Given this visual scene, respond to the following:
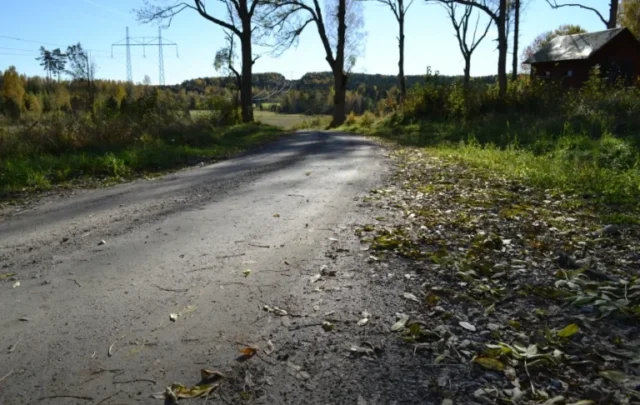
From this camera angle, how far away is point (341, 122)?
96.1ft

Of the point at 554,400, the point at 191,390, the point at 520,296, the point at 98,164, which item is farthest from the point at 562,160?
the point at 98,164

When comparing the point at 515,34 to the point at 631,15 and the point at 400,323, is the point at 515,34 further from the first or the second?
the point at 400,323

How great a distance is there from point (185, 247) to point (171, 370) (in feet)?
6.75

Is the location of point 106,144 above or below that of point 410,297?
above

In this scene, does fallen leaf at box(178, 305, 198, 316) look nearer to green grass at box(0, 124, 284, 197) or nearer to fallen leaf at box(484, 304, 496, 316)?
fallen leaf at box(484, 304, 496, 316)

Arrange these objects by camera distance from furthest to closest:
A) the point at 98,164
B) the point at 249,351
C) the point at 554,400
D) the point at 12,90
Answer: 1. the point at 12,90
2. the point at 98,164
3. the point at 249,351
4. the point at 554,400

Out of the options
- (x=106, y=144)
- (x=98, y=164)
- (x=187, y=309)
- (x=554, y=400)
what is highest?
(x=106, y=144)

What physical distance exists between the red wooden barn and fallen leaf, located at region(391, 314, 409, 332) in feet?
101

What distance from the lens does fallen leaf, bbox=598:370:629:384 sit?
2.41m

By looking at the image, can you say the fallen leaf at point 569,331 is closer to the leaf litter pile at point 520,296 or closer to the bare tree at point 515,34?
the leaf litter pile at point 520,296

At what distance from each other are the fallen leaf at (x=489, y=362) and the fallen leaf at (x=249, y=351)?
4.01 feet

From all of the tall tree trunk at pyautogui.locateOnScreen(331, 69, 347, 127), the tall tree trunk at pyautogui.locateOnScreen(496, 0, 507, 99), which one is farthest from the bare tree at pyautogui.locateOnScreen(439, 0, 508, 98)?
Result: the tall tree trunk at pyautogui.locateOnScreen(331, 69, 347, 127)

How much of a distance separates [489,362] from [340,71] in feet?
88.5

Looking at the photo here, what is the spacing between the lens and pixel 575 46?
31.5m
